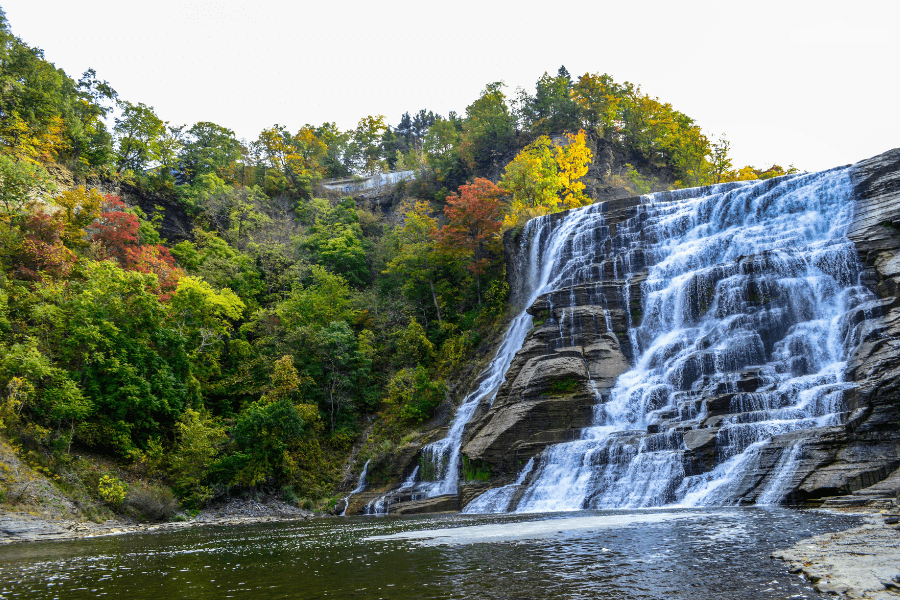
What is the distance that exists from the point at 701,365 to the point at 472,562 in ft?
55.5

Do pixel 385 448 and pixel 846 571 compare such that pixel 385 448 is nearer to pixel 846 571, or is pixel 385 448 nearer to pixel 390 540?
pixel 390 540

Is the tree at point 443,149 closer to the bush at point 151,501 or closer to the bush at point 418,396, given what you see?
the bush at point 418,396

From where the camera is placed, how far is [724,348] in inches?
917

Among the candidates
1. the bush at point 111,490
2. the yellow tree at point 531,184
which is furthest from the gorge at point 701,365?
the bush at point 111,490

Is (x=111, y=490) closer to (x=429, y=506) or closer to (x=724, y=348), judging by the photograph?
(x=429, y=506)

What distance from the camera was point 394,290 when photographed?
43781 mm

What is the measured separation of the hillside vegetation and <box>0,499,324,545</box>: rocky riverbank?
1.03m

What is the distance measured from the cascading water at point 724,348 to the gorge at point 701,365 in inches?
2.6

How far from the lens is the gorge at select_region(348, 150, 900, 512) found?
17.0 metres

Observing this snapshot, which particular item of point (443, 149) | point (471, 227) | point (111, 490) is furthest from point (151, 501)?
point (443, 149)

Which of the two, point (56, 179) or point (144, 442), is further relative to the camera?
point (56, 179)

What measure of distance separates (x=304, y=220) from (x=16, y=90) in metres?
23.9

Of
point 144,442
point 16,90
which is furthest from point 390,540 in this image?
point 16,90

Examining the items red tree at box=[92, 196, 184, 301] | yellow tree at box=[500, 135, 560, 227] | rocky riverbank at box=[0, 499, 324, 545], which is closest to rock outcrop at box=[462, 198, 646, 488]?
rocky riverbank at box=[0, 499, 324, 545]
